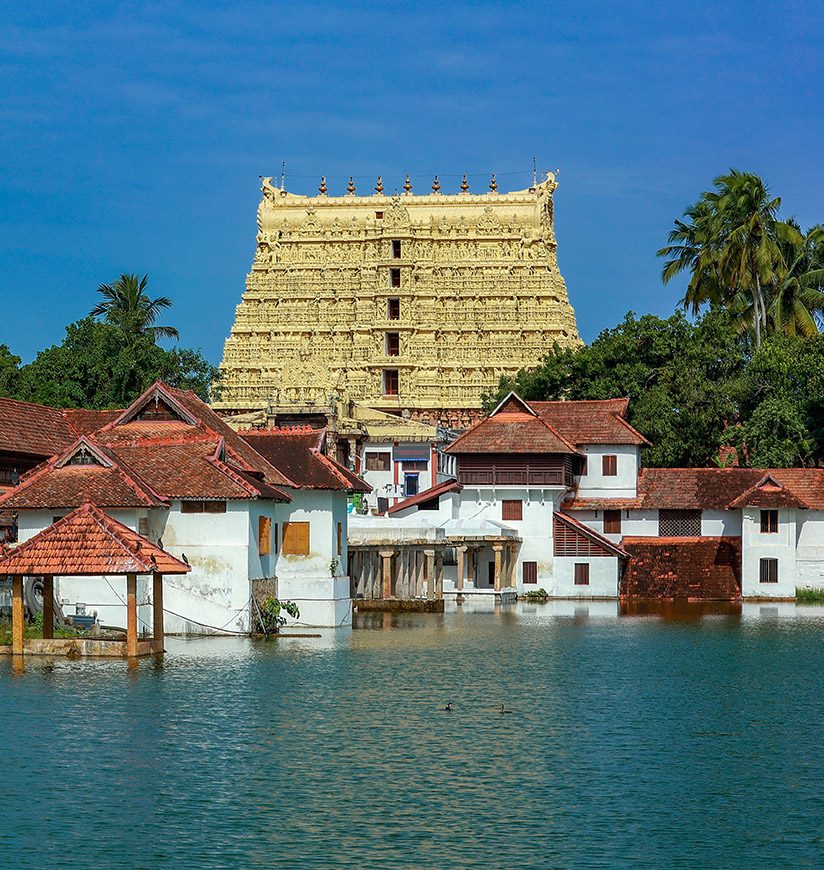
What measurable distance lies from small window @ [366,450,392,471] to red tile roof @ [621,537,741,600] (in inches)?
720

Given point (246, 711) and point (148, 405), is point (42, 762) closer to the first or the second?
point (246, 711)

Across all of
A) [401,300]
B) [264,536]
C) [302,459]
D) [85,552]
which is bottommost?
[85,552]

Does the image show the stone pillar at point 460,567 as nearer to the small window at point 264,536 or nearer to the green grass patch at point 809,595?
the green grass patch at point 809,595

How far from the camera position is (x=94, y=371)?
255ft

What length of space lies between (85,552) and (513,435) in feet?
118

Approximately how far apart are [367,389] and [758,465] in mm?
31157

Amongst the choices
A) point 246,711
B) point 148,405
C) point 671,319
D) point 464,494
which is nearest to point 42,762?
point 246,711

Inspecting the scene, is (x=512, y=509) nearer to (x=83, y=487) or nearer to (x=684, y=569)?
(x=684, y=569)

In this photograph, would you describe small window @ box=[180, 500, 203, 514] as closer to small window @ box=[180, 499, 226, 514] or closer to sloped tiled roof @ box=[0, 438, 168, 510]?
small window @ box=[180, 499, 226, 514]

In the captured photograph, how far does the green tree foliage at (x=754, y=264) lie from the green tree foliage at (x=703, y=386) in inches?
94.8

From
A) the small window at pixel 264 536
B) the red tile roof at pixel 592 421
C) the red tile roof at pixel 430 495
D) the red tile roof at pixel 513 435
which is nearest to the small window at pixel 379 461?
the red tile roof at pixel 430 495

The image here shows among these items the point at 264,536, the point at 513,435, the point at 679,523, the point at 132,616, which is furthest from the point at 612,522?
the point at 132,616

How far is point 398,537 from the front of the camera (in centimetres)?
6106

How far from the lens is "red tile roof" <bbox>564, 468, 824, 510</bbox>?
69.0 m
